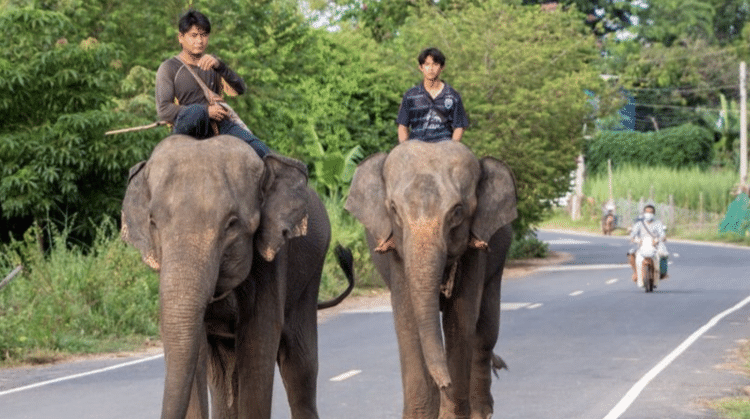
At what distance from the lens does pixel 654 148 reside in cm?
7819

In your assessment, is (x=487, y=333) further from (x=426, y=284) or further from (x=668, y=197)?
(x=668, y=197)

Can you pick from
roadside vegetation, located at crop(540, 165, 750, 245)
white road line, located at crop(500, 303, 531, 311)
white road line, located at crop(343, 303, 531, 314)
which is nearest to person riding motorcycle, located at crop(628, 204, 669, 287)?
white road line, located at crop(500, 303, 531, 311)

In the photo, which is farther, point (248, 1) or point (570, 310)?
point (248, 1)

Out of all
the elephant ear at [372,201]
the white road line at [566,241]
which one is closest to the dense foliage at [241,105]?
the elephant ear at [372,201]

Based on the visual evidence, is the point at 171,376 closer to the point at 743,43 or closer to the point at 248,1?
the point at 248,1

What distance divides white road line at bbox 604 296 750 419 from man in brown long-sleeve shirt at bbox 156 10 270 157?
15.9 feet

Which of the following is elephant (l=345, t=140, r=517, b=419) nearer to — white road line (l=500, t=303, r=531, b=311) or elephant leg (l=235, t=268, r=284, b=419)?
elephant leg (l=235, t=268, r=284, b=419)

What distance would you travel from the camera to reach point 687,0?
79.7 m

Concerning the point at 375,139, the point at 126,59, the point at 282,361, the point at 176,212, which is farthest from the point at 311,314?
the point at 375,139

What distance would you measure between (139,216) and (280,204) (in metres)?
0.71

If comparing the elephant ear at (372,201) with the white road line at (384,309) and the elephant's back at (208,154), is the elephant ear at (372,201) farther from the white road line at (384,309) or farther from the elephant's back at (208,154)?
the white road line at (384,309)

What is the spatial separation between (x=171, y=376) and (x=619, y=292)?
72.7 ft

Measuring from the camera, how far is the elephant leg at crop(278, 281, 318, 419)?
938cm

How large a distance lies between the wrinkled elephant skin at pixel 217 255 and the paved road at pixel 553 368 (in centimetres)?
436
